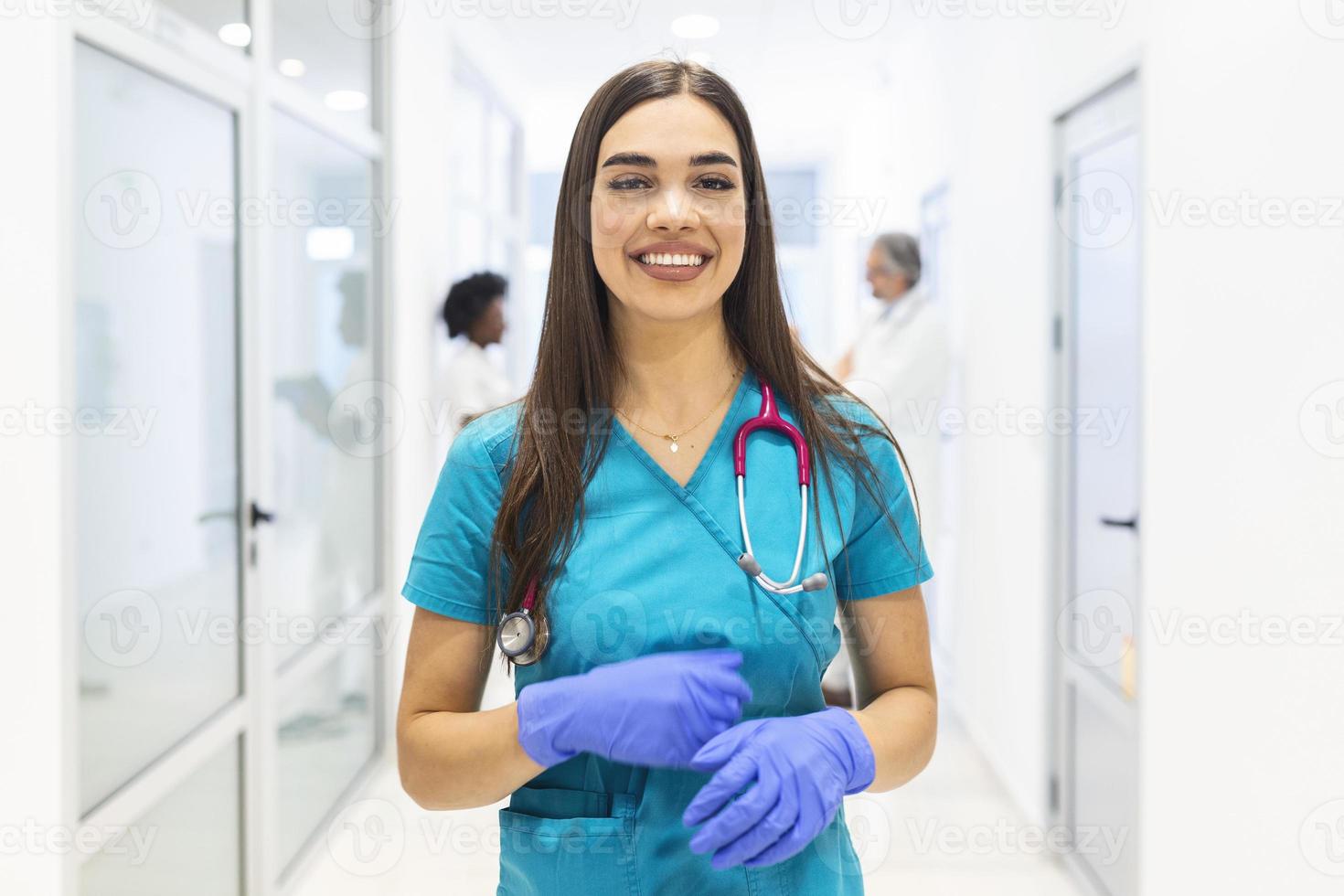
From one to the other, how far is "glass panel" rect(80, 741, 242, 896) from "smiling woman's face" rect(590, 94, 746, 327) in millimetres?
1413

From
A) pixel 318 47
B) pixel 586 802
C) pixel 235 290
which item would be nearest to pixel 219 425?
pixel 235 290

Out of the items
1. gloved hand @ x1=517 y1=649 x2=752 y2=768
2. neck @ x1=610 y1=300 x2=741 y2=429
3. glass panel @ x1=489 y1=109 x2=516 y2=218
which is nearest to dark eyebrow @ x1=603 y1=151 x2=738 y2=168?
neck @ x1=610 y1=300 x2=741 y2=429

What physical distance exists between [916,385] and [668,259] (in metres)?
2.80

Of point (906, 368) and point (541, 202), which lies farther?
point (541, 202)

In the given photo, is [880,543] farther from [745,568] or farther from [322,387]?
[322,387]

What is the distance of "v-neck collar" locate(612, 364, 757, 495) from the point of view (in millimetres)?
1024

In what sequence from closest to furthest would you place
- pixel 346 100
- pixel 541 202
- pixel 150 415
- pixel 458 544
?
pixel 458 544
pixel 150 415
pixel 346 100
pixel 541 202

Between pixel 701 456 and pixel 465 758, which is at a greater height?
pixel 701 456

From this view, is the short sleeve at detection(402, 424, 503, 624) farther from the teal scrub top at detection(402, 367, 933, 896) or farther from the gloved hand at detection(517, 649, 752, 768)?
the gloved hand at detection(517, 649, 752, 768)

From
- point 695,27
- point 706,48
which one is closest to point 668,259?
point 695,27

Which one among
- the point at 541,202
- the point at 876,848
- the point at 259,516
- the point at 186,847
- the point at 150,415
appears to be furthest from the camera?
the point at 541,202

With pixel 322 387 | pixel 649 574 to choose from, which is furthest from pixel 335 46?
pixel 649 574

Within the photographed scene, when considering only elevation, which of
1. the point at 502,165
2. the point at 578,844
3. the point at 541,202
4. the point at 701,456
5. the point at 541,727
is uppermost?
the point at 541,202

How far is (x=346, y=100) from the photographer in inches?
121
